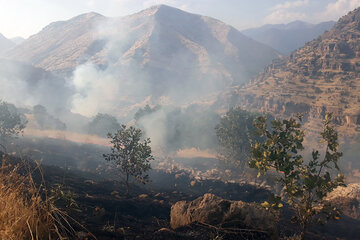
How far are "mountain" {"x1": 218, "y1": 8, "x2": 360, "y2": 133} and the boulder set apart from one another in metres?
61.6

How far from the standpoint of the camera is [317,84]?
76.6m

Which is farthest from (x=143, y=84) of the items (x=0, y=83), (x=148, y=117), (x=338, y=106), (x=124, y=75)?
(x=338, y=106)

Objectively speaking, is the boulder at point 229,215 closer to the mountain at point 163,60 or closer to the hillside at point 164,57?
the mountain at point 163,60

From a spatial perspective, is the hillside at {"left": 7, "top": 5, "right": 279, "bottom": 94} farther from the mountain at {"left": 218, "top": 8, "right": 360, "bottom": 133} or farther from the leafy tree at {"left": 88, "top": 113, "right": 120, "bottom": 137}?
the leafy tree at {"left": 88, "top": 113, "right": 120, "bottom": 137}

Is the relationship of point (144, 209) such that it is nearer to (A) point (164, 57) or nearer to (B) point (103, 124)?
(B) point (103, 124)

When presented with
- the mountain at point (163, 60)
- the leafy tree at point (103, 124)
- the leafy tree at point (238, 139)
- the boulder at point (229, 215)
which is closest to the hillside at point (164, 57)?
the mountain at point (163, 60)

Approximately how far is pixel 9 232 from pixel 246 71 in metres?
170

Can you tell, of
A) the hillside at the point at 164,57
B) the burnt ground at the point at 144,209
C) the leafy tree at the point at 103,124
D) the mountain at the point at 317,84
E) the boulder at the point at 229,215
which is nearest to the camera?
the burnt ground at the point at 144,209

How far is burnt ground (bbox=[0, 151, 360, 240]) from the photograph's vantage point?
6.59 metres

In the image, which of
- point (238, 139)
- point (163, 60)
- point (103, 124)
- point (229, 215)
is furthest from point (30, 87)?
point (229, 215)

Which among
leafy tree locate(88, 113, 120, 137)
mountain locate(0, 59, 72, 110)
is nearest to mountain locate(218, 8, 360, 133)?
leafy tree locate(88, 113, 120, 137)

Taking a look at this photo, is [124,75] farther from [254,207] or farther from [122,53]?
[254,207]

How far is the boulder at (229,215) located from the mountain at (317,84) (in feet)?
202

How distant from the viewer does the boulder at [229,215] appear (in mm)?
7266
